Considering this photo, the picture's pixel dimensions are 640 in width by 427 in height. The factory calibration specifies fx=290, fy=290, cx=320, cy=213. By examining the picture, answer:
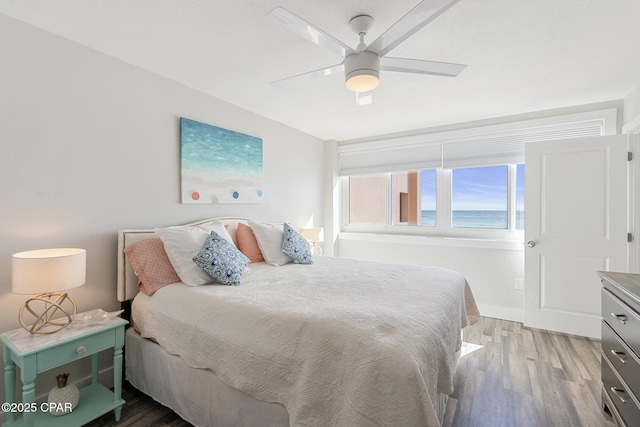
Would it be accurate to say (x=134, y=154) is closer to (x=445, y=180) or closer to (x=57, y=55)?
(x=57, y=55)

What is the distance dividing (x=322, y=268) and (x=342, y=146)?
2704 mm

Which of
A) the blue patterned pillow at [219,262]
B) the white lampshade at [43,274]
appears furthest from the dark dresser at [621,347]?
the white lampshade at [43,274]

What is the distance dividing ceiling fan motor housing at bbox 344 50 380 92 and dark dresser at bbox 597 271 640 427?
1707 mm

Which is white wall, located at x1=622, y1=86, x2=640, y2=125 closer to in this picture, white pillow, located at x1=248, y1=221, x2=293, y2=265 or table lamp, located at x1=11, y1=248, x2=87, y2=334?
white pillow, located at x1=248, y1=221, x2=293, y2=265

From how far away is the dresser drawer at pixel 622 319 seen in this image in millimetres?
1393

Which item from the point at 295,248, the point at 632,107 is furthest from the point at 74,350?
the point at 632,107

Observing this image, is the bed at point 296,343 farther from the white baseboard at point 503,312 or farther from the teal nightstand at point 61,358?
the white baseboard at point 503,312

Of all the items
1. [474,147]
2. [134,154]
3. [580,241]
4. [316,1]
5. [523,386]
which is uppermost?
[316,1]

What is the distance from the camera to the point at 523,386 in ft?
6.95

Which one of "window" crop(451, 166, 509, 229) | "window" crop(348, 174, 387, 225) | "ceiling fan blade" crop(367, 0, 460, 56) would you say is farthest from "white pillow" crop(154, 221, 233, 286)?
"window" crop(451, 166, 509, 229)

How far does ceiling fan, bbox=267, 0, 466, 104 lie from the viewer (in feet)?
4.36

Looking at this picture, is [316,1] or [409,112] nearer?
[316,1]

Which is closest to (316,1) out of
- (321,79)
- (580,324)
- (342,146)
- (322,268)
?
(321,79)

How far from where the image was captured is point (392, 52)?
2137 millimetres
